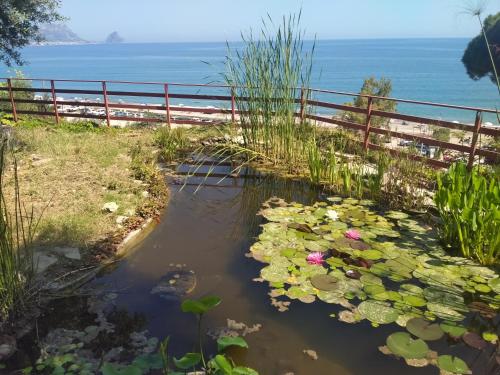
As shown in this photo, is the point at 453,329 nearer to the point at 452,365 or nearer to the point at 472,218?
the point at 452,365

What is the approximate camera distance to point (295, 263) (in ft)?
9.82

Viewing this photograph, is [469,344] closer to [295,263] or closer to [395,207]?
[295,263]

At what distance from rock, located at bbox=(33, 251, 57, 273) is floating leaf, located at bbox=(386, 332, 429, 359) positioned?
7.54 ft

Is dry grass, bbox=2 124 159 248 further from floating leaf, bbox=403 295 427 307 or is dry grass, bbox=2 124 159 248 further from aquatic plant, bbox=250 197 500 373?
floating leaf, bbox=403 295 427 307

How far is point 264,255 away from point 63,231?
5.59ft

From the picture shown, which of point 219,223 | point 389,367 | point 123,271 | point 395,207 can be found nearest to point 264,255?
point 219,223

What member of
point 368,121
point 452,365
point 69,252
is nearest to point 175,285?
point 69,252

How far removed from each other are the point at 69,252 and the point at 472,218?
2952mm

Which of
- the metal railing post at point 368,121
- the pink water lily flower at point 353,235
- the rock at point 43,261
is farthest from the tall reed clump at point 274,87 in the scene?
the rock at point 43,261

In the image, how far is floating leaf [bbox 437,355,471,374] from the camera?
1.98 metres

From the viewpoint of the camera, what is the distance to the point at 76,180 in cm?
475

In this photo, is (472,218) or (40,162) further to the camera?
(40,162)

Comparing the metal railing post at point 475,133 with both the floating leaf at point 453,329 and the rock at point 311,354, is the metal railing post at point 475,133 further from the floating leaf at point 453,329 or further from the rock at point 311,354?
the rock at point 311,354

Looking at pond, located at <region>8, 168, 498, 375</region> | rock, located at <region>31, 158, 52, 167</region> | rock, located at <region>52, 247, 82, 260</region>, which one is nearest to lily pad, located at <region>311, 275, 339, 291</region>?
pond, located at <region>8, 168, 498, 375</region>
